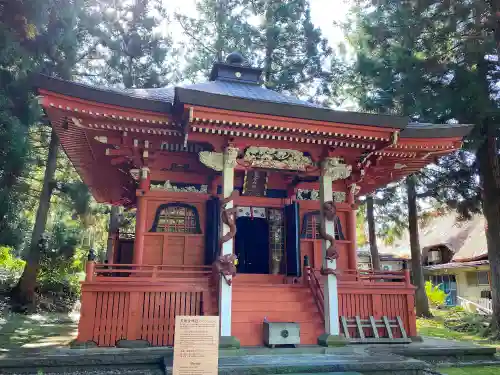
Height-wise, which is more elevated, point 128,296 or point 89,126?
point 89,126

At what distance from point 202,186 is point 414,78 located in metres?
7.97

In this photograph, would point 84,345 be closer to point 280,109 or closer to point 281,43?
point 280,109

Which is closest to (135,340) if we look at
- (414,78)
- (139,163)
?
(139,163)

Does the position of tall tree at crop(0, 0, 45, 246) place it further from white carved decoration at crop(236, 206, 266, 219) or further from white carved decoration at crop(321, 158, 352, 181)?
white carved decoration at crop(321, 158, 352, 181)

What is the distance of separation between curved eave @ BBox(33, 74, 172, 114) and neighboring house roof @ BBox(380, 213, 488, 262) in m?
19.1

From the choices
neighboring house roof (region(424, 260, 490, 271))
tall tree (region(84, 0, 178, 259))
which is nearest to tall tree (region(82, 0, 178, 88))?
tall tree (region(84, 0, 178, 259))

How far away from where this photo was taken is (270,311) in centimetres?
866

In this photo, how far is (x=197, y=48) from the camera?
2262cm

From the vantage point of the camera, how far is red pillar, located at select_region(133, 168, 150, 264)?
9.45 metres

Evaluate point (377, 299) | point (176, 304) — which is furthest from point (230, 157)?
point (377, 299)

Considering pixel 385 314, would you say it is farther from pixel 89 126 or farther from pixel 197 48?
pixel 197 48

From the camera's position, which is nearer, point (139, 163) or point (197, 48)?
point (139, 163)

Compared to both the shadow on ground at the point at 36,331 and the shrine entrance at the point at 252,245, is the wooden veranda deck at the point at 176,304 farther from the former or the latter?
the shrine entrance at the point at 252,245

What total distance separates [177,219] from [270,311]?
331 centimetres
